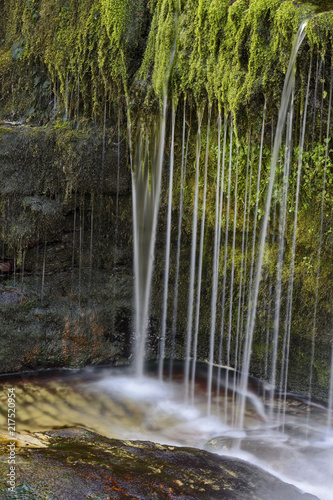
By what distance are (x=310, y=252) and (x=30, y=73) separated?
481cm

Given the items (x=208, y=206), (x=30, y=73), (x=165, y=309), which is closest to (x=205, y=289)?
(x=165, y=309)

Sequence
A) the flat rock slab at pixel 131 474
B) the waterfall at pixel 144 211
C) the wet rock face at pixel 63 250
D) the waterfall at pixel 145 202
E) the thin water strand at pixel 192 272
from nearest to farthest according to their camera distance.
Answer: the flat rock slab at pixel 131 474 → the thin water strand at pixel 192 272 → the waterfall at pixel 145 202 → the waterfall at pixel 144 211 → the wet rock face at pixel 63 250

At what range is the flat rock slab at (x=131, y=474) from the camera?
9.40 ft

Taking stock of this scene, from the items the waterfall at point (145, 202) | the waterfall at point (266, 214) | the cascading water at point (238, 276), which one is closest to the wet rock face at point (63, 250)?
the waterfall at point (145, 202)

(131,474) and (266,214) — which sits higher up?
(266,214)

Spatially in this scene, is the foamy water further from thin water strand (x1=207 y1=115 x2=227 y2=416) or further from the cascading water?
thin water strand (x1=207 y1=115 x2=227 y2=416)

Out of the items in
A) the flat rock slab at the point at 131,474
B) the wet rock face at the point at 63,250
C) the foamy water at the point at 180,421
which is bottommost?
the foamy water at the point at 180,421

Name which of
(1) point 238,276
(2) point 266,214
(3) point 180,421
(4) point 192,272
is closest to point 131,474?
(3) point 180,421

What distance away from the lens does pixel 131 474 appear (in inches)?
125

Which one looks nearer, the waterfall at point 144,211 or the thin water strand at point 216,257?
the thin water strand at point 216,257

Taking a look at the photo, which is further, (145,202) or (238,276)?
(145,202)

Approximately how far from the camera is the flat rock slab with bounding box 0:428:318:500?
9.40 ft

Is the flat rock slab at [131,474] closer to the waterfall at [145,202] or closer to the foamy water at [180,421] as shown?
the foamy water at [180,421]

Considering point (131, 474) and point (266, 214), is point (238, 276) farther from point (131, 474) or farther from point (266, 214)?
point (131, 474)
